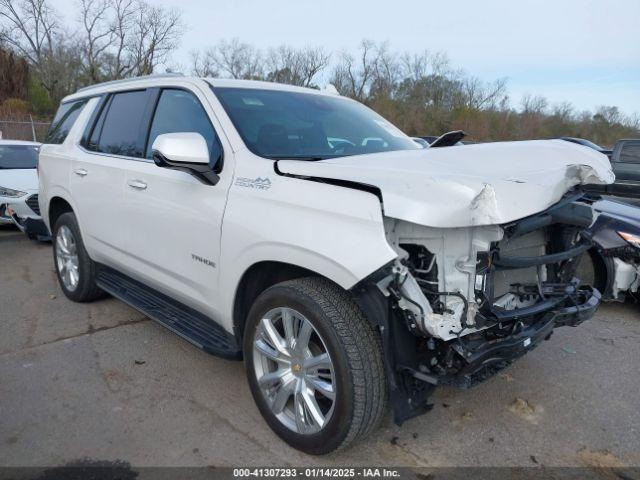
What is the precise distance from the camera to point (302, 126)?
3340 mm

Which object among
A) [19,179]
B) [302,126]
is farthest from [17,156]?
[302,126]

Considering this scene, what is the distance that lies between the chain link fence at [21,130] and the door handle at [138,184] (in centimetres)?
2301

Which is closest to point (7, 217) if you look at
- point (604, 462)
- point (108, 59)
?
point (604, 462)

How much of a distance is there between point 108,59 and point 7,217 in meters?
54.5

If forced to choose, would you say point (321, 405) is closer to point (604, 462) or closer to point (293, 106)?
point (604, 462)

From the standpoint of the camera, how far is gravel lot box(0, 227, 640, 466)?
262cm

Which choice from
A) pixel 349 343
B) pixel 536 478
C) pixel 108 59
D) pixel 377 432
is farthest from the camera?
pixel 108 59

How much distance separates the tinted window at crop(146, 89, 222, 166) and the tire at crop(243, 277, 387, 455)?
1011 millimetres

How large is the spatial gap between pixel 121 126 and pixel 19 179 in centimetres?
510

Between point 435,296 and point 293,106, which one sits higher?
point 293,106

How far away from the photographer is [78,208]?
442 cm

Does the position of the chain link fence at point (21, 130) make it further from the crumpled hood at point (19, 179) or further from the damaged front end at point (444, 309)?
the damaged front end at point (444, 309)

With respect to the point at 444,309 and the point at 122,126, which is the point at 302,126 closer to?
the point at 122,126

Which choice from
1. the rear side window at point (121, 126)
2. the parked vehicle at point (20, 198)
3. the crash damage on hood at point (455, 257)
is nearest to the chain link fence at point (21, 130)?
the parked vehicle at point (20, 198)
